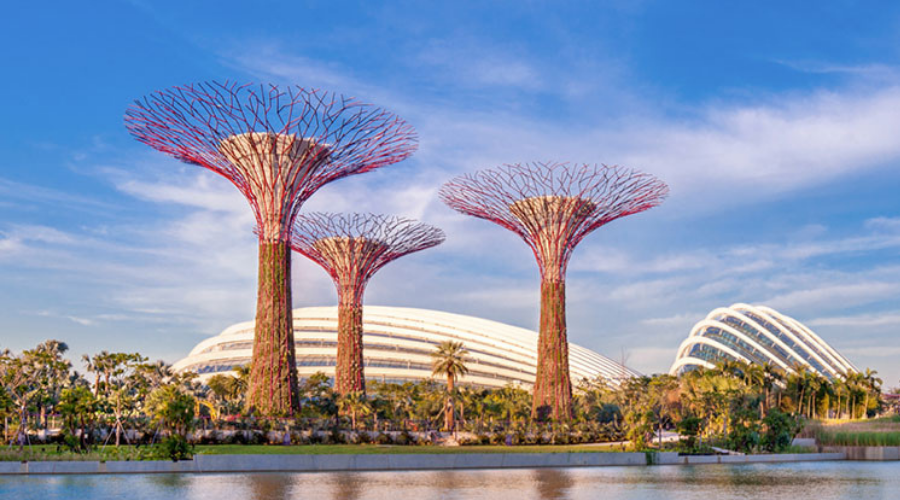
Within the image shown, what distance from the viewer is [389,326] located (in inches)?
4547

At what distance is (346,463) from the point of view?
28.5 metres

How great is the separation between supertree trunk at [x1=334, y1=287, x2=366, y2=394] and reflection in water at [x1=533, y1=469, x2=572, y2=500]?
3659cm

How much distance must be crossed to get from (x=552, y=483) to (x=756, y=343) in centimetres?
8660

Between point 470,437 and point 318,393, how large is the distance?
61.0ft

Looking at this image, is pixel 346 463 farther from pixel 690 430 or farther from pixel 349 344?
pixel 349 344

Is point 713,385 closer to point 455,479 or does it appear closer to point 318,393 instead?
point 318,393

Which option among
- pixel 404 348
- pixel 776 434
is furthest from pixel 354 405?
pixel 404 348

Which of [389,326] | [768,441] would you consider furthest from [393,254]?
[389,326]

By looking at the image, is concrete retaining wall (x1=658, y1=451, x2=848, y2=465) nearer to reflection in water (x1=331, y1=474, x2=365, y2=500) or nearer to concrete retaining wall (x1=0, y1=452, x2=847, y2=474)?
concrete retaining wall (x1=0, y1=452, x2=847, y2=474)

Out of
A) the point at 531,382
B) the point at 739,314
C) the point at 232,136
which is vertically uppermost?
the point at 232,136

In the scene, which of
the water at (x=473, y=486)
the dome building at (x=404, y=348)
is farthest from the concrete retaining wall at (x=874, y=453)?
the dome building at (x=404, y=348)

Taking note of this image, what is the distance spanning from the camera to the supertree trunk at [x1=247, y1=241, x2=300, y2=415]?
44219 millimetres

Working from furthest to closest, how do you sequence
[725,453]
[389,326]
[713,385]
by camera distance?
[389,326] → [713,385] → [725,453]

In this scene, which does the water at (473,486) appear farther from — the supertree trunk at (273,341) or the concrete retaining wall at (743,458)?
the supertree trunk at (273,341)
